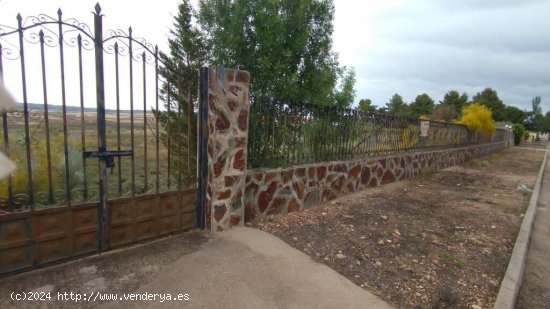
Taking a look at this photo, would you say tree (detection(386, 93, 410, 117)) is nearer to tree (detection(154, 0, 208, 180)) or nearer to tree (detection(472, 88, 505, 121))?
tree (detection(472, 88, 505, 121))

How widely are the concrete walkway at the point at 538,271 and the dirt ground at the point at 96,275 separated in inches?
157

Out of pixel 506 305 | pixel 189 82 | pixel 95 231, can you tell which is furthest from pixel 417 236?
pixel 95 231

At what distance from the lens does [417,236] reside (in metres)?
4.98

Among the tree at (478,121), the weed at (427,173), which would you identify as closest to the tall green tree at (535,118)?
the tree at (478,121)

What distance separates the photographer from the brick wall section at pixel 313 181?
507cm

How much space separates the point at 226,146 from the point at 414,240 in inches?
128

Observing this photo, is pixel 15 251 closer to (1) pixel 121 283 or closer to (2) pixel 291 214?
(1) pixel 121 283

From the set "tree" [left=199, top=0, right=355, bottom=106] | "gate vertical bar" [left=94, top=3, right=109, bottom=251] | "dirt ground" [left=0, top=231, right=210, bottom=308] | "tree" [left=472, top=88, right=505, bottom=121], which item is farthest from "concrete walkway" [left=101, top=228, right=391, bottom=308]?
"tree" [left=472, top=88, right=505, bottom=121]

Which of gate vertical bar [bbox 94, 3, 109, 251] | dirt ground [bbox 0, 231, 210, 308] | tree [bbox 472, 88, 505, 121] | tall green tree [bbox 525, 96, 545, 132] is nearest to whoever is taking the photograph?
dirt ground [bbox 0, 231, 210, 308]

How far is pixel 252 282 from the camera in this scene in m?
3.22

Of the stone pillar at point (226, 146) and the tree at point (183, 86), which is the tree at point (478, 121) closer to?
the tree at point (183, 86)

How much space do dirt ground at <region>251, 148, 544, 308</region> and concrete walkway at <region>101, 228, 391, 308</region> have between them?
310 millimetres

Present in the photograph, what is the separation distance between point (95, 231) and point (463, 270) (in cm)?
450

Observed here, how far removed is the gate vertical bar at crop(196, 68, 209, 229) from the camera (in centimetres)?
417
